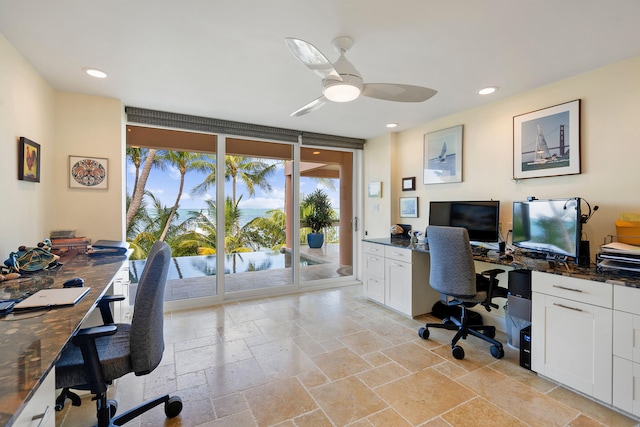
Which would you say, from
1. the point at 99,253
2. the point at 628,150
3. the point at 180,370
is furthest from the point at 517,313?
the point at 99,253

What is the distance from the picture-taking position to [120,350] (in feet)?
4.79

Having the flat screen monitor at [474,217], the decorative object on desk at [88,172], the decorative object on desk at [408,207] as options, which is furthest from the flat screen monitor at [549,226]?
the decorative object on desk at [88,172]

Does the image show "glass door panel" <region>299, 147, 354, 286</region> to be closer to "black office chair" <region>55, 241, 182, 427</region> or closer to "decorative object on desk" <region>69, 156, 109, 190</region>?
"decorative object on desk" <region>69, 156, 109, 190</region>

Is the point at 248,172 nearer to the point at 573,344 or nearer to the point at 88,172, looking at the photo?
the point at 88,172

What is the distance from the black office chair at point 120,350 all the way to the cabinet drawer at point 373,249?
267 centimetres

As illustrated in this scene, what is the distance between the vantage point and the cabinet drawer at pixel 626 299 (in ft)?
5.50

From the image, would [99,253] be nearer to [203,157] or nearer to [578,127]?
[203,157]

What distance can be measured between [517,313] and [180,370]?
109 inches

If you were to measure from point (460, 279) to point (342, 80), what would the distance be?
1929mm

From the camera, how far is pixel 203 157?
3.99 metres

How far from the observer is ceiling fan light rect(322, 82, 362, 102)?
1.85 meters

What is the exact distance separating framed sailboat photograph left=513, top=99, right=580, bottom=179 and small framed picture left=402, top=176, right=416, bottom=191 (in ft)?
4.31

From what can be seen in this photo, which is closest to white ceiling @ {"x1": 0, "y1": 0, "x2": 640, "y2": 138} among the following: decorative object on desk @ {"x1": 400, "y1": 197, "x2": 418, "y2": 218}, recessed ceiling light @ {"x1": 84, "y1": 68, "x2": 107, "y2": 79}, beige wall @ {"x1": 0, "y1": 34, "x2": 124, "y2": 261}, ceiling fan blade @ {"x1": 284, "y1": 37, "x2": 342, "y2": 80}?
recessed ceiling light @ {"x1": 84, "y1": 68, "x2": 107, "y2": 79}

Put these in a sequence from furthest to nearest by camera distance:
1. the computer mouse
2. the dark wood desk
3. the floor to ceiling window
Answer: the floor to ceiling window < the computer mouse < the dark wood desk
